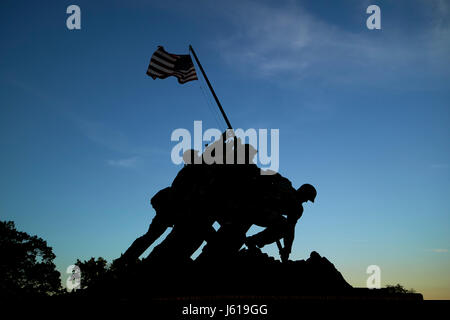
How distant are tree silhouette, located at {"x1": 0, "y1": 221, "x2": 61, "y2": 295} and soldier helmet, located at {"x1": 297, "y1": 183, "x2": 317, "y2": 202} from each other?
30.8 metres

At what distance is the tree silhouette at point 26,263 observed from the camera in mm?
35156

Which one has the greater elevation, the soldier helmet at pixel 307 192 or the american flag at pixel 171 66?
the american flag at pixel 171 66

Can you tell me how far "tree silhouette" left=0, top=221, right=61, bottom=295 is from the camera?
35156 millimetres

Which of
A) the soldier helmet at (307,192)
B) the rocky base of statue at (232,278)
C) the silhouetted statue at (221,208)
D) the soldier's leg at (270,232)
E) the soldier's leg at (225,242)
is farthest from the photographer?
the soldier helmet at (307,192)

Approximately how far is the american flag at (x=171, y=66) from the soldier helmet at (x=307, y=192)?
6.19 metres

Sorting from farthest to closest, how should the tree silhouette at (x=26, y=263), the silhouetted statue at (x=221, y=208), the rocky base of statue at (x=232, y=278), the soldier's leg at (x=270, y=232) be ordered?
1. the tree silhouette at (x=26, y=263)
2. the silhouetted statue at (x=221, y=208)
3. the soldier's leg at (x=270, y=232)
4. the rocky base of statue at (x=232, y=278)

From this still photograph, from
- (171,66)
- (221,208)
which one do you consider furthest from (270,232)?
(171,66)

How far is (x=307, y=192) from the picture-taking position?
13.9 meters

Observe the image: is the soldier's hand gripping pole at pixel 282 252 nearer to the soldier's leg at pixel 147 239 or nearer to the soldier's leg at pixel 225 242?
the soldier's leg at pixel 225 242

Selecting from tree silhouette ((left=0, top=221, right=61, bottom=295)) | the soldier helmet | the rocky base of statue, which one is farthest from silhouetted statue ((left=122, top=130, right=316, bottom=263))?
tree silhouette ((left=0, top=221, right=61, bottom=295))

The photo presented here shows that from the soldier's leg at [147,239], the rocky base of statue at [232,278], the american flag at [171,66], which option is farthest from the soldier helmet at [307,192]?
the american flag at [171,66]

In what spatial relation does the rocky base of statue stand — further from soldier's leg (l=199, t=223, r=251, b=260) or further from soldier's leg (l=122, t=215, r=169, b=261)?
soldier's leg (l=122, t=215, r=169, b=261)

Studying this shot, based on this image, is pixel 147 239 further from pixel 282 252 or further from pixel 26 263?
pixel 26 263
